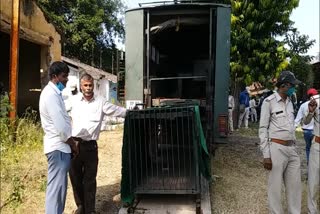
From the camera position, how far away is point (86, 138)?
4.71 meters

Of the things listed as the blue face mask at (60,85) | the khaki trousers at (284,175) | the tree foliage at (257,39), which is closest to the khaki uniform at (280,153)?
the khaki trousers at (284,175)

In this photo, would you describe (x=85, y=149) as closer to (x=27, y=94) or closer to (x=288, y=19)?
(x=27, y=94)

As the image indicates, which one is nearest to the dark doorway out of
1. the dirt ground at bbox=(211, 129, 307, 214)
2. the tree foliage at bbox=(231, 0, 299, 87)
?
the tree foliage at bbox=(231, 0, 299, 87)

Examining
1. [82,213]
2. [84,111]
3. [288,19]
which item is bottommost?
[82,213]

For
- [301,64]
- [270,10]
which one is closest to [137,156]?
[270,10]

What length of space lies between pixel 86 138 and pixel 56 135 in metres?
0.71

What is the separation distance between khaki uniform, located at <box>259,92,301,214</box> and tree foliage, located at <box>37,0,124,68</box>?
25257 millimetres

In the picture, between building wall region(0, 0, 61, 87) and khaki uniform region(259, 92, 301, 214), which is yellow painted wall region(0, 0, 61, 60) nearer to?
building wall region(0, 0, 61, 87)

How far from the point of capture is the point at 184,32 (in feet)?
29.8

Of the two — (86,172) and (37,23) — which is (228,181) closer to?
(86,172)

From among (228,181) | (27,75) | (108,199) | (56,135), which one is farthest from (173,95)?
(27,75)

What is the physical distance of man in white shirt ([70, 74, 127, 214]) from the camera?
4711 mm

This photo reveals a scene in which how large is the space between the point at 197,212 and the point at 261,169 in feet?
9.81

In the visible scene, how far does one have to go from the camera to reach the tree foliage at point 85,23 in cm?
2988
